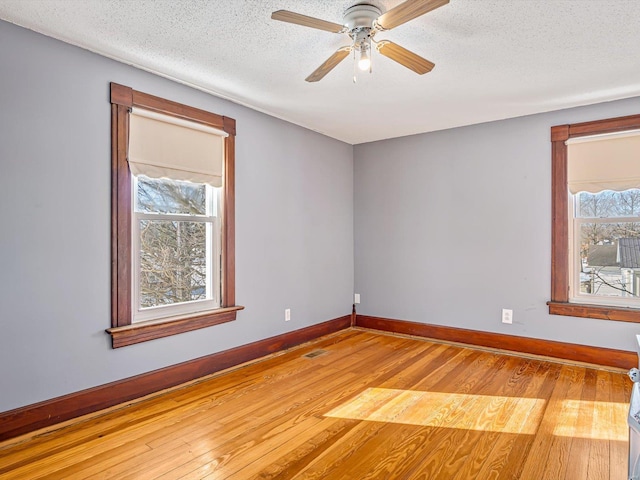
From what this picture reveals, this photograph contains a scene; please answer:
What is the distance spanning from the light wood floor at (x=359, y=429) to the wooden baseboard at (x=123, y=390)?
89mm

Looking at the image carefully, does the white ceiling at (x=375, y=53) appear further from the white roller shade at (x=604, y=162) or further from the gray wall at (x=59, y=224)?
the white roller shade at (x=604, y=162)

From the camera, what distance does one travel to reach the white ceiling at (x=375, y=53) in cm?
210

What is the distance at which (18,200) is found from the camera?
2275 millimetres

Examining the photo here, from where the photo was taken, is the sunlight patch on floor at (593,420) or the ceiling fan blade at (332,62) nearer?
the ceiling fan blade at (332,62)

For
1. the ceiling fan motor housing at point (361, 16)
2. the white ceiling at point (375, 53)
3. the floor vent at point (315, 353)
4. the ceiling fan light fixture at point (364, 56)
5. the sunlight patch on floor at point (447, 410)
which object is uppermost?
the white ceiling at point (375, 53)

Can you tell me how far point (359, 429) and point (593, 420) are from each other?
1523mm

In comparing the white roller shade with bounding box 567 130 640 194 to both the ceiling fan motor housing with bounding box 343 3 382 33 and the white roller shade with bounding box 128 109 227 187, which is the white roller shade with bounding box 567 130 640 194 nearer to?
the ceiling fan motor housing with bounding box 343 3 382 33

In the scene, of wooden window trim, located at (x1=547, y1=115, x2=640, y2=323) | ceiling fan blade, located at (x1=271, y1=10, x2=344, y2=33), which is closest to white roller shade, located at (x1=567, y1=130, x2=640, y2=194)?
wooden window trim, located at (x1=547, y1=115, x2=640, y2=323)

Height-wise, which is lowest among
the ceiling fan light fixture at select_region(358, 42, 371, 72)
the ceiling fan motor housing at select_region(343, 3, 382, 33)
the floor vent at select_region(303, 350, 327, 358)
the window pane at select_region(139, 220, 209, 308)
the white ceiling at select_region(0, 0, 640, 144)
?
the floor vent at select_region(303, 350, 327, 358)

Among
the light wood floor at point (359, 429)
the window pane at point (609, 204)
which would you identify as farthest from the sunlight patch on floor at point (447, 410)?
the window pane at point (609, 204)

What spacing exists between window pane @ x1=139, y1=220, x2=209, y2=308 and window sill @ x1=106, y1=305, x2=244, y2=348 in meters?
0.18

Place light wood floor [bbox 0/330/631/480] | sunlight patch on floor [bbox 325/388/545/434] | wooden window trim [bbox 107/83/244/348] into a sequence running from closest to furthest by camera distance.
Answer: light wood floor [bbox 0/330/631/480] → sunlight patch on floor [bbox 325/388/545/434] → wooden window trim [bbox 107/83/244/348]

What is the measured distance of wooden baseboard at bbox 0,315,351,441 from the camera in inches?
89.1

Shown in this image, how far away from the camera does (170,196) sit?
3111 mm
